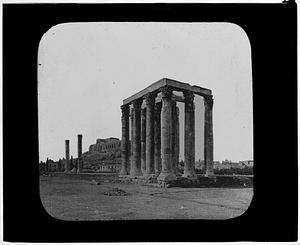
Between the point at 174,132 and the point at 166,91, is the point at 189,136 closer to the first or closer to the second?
the point at 174,132

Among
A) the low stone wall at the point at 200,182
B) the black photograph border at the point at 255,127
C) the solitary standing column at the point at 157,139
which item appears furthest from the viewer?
the solitary standing column at the point at 157,139

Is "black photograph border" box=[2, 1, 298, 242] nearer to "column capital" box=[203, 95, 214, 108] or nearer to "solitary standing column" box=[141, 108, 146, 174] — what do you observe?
"column capital" box=[203, 95, 214, 108]

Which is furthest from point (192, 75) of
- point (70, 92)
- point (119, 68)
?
point (70, 92)

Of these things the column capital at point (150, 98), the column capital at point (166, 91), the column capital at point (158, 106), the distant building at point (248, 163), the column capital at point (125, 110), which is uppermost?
the column capital at point (166, 91)

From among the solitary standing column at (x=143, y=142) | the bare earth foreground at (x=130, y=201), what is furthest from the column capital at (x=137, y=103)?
the bare earth foreground at (x=130, y=201)

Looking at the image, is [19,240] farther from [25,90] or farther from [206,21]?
[206,21]

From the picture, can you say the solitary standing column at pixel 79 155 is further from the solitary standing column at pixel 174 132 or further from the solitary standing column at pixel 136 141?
the solitary standing column at pixel 174 132

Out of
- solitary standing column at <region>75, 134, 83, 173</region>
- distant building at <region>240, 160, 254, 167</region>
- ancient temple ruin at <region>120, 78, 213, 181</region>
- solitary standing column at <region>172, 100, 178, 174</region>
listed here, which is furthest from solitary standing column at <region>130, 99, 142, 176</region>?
distant building at <region>240, 160, 254, 167</region>

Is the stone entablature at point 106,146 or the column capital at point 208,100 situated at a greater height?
the column capital at point 208,100
